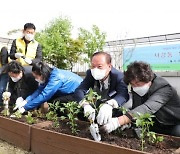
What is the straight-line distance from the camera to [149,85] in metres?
1.79

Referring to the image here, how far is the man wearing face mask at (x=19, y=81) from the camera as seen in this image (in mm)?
2814

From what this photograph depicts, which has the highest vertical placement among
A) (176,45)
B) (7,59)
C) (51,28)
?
(51,28)

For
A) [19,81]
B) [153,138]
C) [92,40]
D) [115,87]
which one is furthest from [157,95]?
[92,40]

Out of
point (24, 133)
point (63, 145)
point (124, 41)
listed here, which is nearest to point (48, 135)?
point (63, 145)

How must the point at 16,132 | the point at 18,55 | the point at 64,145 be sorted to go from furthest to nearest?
the point at 18,55 → the point at 16,132 → the point at 64,145

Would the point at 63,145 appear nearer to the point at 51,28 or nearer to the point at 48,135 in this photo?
the point at 48,135

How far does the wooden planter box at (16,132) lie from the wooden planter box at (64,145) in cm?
7

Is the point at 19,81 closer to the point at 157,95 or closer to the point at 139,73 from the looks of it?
the point at 139,73

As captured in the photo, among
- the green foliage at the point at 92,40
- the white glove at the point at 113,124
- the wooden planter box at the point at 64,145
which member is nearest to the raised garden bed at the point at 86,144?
the wooden planter box at the point at 64,145

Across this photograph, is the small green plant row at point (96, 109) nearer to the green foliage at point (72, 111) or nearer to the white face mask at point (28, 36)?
the green foliage at point (72, 111)

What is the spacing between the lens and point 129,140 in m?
1.63

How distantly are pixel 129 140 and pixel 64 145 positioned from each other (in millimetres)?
448

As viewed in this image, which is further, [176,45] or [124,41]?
[124,41]

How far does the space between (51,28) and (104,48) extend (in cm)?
240
